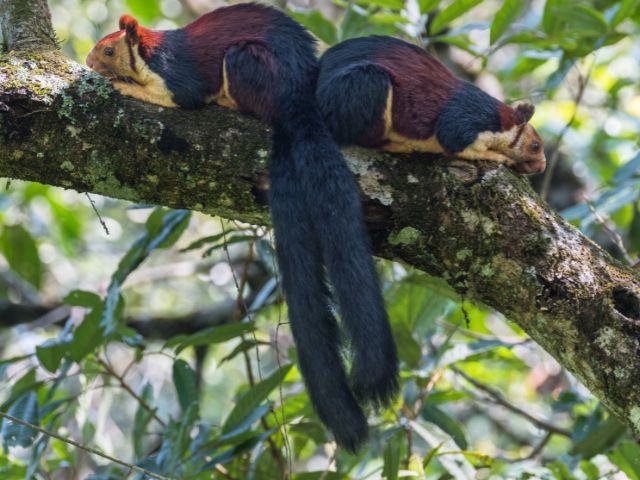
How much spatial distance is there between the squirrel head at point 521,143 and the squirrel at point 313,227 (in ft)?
2.17

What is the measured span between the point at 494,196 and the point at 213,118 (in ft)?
2.95

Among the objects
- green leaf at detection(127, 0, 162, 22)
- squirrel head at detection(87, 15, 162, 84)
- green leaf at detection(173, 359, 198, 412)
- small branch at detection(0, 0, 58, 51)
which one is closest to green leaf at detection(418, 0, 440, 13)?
squirrel head at detection(87, 15, 162, 84)

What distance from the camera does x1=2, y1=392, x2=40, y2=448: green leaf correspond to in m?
2.83

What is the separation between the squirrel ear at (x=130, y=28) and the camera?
3.07 meters

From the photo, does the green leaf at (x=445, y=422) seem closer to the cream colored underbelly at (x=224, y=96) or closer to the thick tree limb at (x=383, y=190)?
the thick tree limb at (x=383, y=190)

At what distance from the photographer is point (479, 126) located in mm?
2656

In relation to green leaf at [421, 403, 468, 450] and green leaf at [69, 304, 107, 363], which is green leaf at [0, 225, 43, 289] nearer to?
green leaf at [69, 304, 107, 363]

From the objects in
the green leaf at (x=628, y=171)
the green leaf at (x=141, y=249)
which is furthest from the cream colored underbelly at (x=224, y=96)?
the green leaf at (x=628, y=171)

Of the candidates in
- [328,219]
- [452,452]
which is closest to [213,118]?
[328,219]

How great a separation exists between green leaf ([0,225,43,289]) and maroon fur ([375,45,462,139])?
212 centimetres

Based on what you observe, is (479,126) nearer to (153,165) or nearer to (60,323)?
(153,165)

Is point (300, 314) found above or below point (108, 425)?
above

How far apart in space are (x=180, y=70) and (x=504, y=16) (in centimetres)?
143

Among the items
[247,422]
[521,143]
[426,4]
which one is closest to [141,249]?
[247,422]
